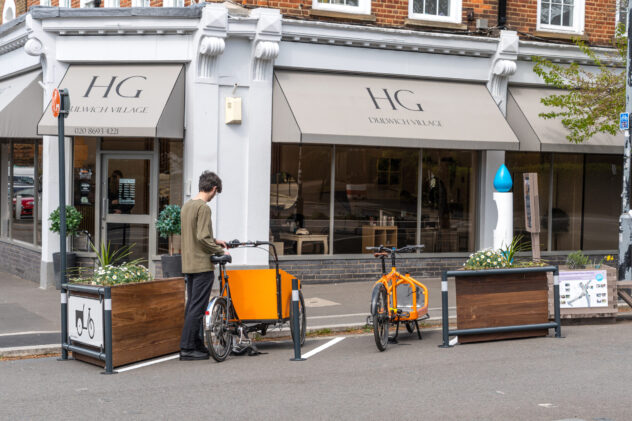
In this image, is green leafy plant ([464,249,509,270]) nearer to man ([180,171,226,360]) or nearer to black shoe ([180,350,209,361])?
man ([180,171,226,360])

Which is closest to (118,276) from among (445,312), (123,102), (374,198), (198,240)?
(198,240)

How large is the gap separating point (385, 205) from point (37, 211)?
22.2ft

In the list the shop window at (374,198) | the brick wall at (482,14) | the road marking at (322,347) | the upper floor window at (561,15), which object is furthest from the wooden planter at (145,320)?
the upper floor window at (561,15)

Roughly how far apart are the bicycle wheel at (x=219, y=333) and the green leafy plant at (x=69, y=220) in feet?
19.1

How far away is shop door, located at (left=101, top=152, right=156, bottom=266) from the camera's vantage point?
14242 millimetres

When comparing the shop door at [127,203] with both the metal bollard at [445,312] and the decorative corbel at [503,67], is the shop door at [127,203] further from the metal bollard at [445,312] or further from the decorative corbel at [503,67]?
the decorative corbel at [503,67]

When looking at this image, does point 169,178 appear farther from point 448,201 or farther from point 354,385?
point 354,385

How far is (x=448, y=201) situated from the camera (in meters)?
15.7

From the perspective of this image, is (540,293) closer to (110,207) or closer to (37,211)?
(110,207)

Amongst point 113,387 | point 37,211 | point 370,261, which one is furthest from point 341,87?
point 113,387

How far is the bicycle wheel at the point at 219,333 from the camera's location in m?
8.41

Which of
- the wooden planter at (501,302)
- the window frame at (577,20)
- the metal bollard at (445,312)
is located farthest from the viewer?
the window frame at (577,20)

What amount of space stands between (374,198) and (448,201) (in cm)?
163

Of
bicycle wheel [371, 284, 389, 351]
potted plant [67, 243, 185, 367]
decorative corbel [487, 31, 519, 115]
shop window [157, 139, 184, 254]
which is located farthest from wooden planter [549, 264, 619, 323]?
shop window [157, 139, 184, 254]
